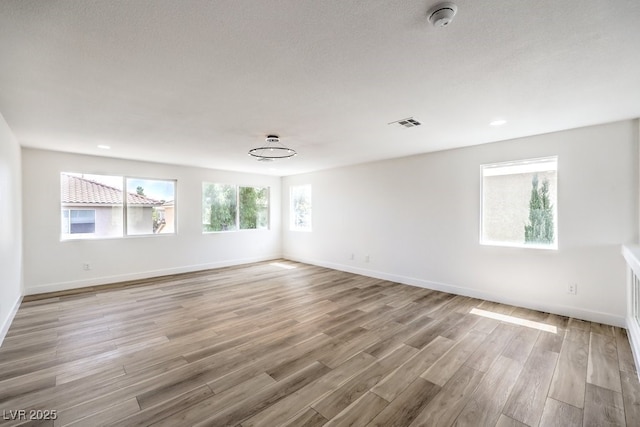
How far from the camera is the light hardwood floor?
1.85m

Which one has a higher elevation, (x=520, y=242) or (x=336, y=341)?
(x=520, y=242)

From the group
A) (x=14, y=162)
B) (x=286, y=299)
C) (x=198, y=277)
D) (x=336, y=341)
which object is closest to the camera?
(x=336, y=341)

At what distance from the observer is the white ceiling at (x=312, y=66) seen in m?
1.46

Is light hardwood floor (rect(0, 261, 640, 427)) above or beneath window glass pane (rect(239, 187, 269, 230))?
beneath

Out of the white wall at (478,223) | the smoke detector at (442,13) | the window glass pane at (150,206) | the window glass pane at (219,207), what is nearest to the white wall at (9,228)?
the window glass pane at (150,206)

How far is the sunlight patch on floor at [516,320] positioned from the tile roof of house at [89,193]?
628 cm

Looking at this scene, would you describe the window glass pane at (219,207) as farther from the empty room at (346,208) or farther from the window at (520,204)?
the window at (520,204)

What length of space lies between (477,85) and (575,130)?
221 centimetres

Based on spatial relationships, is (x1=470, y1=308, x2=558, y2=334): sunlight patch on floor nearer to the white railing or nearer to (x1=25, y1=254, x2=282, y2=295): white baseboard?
the white railing

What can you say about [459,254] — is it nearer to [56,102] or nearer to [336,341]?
[336,341]

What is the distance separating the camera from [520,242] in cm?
395

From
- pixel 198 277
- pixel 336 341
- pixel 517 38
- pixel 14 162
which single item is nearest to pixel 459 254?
pixel 336 341

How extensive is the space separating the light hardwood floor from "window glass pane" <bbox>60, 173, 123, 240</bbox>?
1.43 metres

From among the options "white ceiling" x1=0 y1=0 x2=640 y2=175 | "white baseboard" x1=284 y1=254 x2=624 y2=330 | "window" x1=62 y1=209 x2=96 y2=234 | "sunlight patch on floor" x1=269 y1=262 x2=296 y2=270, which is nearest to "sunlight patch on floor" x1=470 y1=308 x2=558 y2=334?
"white baseboard" x1=284 y1=254 x2=624 y2=330
